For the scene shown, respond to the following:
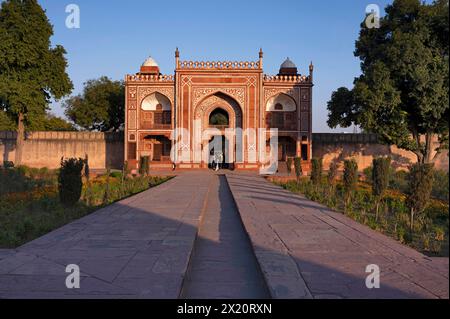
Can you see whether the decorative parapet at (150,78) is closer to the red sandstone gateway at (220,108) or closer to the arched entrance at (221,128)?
the red sandstone gateway at (220,108)

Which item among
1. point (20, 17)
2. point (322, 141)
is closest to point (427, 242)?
point (322, 141)

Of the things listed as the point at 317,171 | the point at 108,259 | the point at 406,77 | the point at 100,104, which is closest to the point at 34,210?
the point at 108,259

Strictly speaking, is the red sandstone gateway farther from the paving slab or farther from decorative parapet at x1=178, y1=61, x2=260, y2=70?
the paving slab

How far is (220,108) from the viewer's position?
2397cm

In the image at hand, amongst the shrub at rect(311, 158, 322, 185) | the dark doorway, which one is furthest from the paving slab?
the dark doorway

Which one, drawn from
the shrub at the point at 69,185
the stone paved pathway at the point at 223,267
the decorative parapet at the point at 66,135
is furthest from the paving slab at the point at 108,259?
the decorative parapet at the point at 66,135

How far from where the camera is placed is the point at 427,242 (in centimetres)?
520

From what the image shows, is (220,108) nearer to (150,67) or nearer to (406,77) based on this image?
(150,67)

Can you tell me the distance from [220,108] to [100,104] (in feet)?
32.6

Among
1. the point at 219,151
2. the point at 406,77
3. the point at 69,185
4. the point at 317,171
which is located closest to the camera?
the point at 69,185

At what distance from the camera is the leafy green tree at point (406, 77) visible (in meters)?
15.8

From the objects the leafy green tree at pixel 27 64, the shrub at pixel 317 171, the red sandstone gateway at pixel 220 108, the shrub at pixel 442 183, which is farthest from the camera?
the red sandstone gateway at pixel 220 108

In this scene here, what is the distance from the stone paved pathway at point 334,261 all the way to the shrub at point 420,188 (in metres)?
1.34

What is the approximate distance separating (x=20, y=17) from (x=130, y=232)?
2005cm
